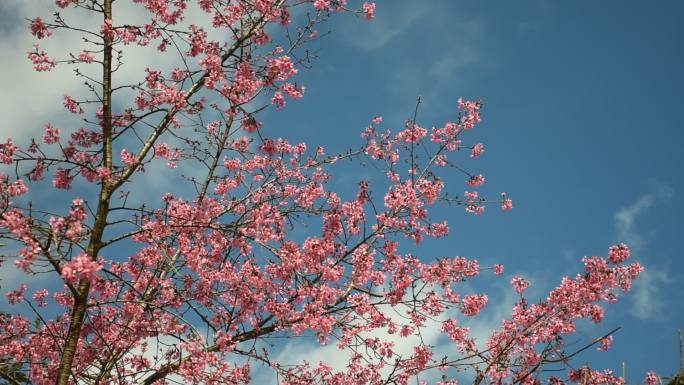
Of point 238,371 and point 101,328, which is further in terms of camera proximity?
point 101,328

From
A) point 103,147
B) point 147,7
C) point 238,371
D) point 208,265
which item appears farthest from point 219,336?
point 147,7

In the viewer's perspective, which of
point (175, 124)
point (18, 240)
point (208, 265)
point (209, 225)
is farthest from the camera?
point (175, 124)

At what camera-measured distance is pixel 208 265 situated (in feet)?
34.7

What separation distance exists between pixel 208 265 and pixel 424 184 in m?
4.61

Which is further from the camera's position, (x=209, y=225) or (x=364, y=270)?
(x=364, y=270)


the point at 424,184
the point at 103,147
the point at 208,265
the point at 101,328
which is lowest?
the point at 101,328

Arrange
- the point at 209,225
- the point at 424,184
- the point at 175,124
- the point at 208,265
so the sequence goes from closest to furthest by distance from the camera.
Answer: the point at 209,225, the point at 208,265, the point at 175,124, the point at 424,184

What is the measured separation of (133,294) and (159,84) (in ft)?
12.6

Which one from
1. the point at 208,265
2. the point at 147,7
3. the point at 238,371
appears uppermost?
the point at 147,7

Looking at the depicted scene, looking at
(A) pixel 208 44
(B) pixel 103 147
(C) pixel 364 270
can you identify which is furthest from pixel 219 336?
(A) pixel 208 44

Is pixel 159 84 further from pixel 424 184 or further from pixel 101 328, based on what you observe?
pixel 424 184

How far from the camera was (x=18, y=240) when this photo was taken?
7.21 meters

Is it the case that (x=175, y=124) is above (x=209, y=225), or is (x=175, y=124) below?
above

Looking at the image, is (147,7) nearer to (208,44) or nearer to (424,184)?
(208,44)
